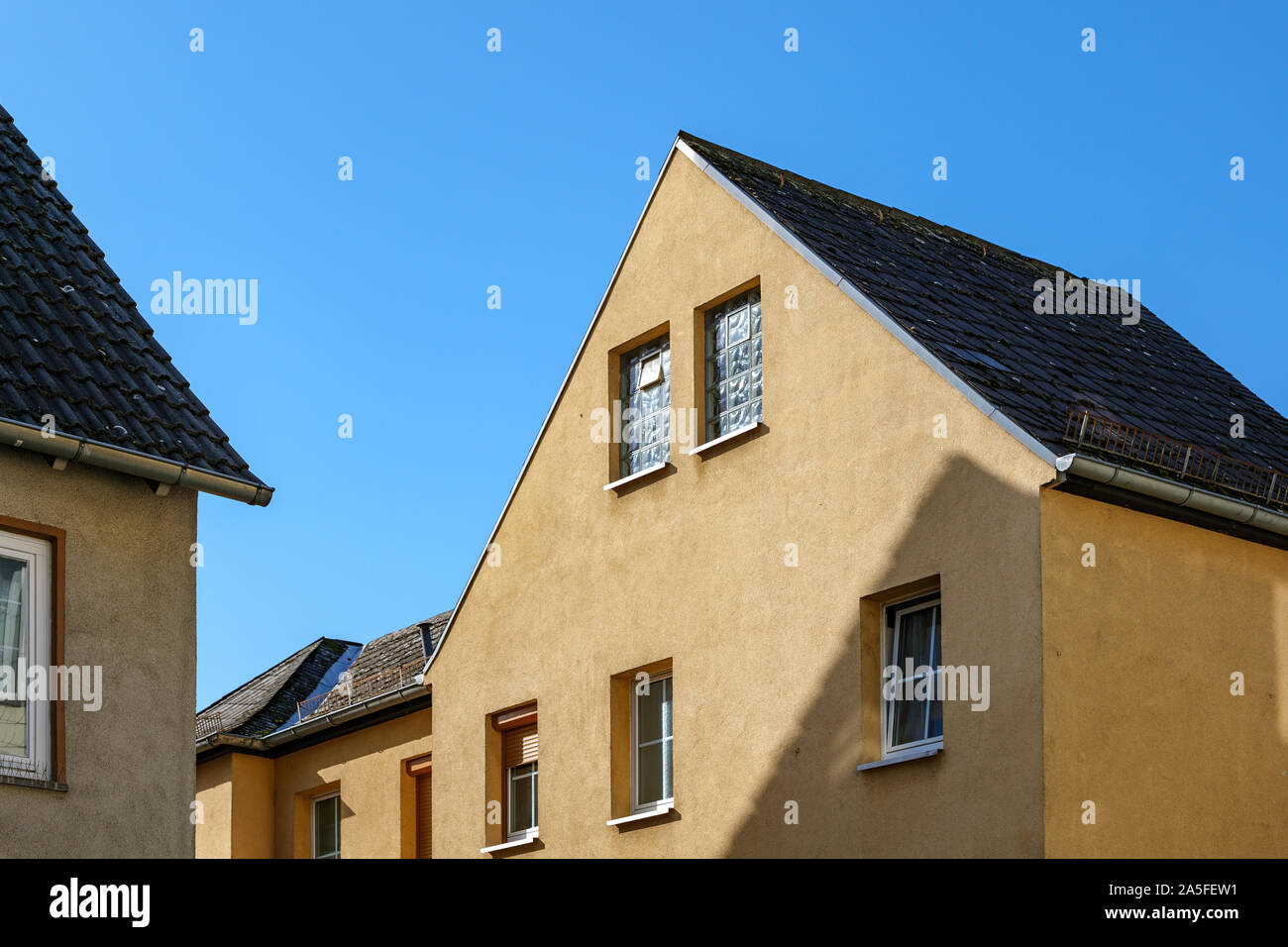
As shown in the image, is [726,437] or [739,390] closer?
[726,437]

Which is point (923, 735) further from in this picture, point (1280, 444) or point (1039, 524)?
point (1280, 444)

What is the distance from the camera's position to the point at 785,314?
655 inches

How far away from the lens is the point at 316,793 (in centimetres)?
2384

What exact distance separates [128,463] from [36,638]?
3.93 ft

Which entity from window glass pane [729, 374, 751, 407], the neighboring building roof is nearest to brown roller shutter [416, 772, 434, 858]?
the neighboring building roof

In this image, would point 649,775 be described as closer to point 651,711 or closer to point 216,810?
point 651,711

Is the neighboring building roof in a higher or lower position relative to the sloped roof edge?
lower

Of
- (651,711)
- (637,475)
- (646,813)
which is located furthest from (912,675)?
(637,475)

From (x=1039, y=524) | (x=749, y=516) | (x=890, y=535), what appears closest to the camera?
(x=1039, y=524)

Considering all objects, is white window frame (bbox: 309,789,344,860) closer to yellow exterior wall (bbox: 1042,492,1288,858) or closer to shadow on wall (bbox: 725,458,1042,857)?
shadow on wall (bbox: 725,458,1042,857)

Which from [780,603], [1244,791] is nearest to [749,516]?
[780,603]

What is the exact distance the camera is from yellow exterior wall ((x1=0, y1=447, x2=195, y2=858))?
432 inches

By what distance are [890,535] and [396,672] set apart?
9.17 metres

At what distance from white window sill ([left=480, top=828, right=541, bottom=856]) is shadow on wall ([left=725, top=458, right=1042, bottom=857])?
10.7 ft
